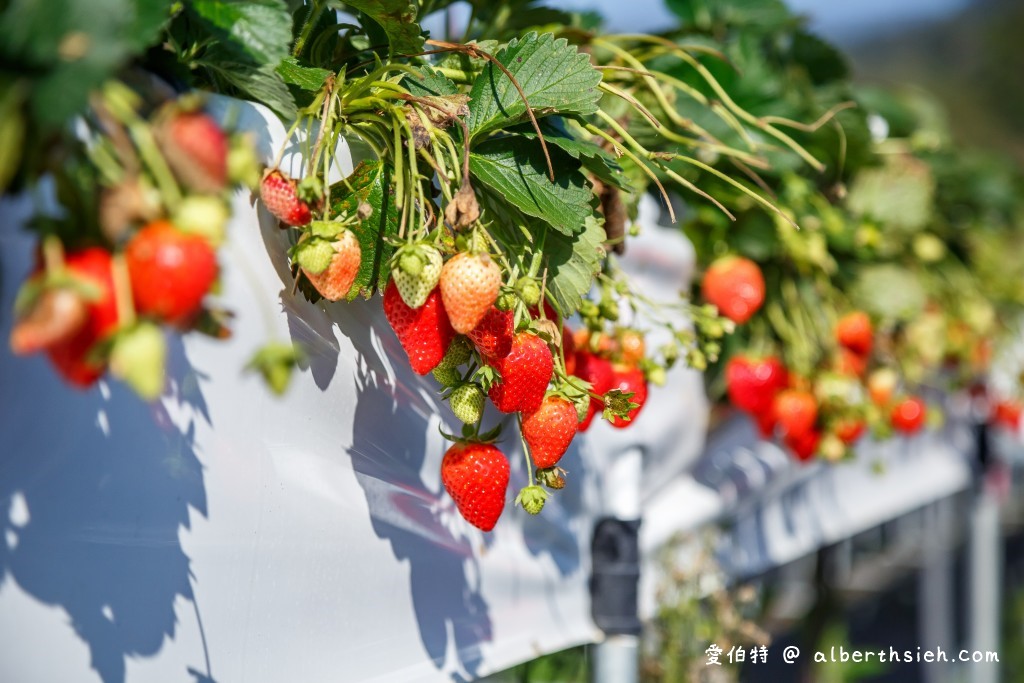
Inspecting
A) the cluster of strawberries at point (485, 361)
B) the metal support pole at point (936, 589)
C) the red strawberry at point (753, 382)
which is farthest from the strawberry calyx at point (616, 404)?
the metal support pole at point (936, 589)

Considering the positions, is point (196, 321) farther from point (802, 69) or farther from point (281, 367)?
point (802, 69)

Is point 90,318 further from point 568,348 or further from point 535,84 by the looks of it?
point 568,348

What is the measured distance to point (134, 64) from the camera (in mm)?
396

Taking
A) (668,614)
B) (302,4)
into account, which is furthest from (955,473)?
(302,4)

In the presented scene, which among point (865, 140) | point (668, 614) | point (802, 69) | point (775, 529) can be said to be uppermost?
point (802, 69)

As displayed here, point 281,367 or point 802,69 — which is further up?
point 802,69

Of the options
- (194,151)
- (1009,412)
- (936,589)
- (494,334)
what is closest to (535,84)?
(494,334)

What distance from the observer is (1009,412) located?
1617mm

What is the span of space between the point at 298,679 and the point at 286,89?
0.34m

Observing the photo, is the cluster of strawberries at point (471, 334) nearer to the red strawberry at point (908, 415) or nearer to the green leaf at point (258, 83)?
the green leaf at point (258, 83)

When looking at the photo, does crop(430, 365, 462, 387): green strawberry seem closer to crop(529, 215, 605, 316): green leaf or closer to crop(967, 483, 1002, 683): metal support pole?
crop(529, 215, 605, 316): green leaf

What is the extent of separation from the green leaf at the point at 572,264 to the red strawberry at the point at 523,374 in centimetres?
7

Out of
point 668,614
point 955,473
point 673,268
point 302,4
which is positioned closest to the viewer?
point 302,4

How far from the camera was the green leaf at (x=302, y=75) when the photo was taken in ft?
1.53
